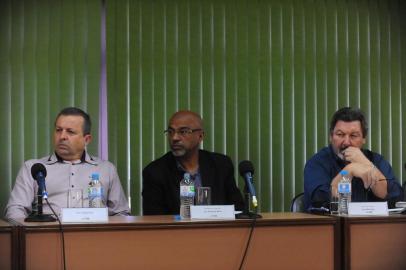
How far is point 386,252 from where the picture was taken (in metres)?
2.97

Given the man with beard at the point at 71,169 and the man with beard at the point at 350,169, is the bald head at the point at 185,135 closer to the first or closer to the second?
the man with beard at the point at 71,169

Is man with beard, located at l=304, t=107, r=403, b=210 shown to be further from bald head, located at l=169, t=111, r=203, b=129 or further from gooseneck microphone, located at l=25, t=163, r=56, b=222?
gooseneck microphone, located at l=25, t=163, r=56, b=222

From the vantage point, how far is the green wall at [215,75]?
4.51m

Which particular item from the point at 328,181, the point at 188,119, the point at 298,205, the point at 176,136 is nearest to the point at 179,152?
the point at 176,136

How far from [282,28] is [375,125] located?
3.25ft

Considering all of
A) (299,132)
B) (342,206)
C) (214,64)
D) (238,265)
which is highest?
(214,64)

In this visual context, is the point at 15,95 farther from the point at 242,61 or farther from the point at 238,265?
the point at 238,265

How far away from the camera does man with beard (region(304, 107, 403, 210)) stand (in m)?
3.62

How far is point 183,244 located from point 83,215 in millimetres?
423

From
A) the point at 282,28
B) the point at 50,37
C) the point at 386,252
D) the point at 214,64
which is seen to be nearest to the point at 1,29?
the point at 50,37

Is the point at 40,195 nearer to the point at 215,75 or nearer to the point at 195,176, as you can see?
the point at 195,176

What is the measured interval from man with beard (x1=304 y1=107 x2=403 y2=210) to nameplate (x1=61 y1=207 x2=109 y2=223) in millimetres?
1232

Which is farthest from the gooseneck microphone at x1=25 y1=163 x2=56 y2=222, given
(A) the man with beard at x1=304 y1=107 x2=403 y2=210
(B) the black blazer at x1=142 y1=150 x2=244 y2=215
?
(A) the man with beard at x1=304 y1=107 x2=403 y2=210

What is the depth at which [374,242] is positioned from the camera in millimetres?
2955
